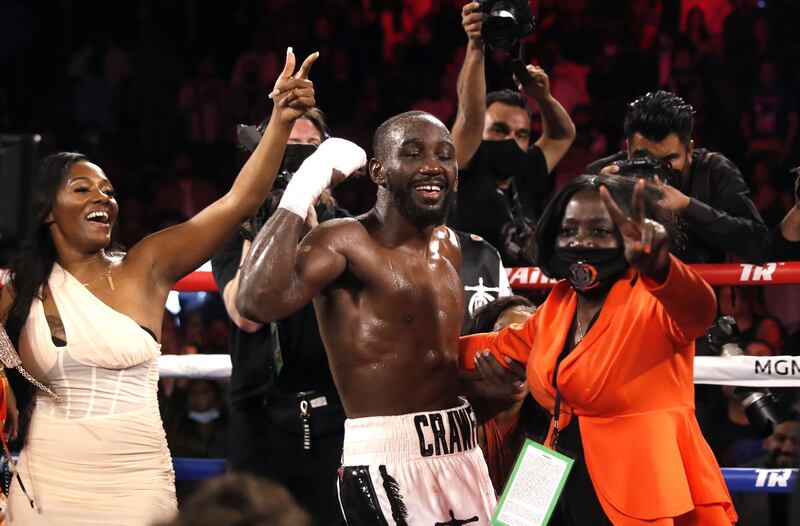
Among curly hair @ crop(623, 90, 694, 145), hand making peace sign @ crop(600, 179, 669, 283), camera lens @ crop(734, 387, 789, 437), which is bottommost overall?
camera lens @ crop(734, 387, 789, 437)

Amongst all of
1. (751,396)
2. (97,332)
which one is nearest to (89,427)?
(97,332)

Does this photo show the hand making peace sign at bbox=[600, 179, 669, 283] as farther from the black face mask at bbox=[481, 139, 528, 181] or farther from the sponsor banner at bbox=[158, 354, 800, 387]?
the black face mask at bbox=[481, 139, 528, 181]

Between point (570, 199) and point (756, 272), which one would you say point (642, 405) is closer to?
point (570, 199)

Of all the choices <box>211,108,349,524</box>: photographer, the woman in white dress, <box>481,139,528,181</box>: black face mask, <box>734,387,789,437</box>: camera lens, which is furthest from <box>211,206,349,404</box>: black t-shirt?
<box>734,387,789,437</box>: camera lens

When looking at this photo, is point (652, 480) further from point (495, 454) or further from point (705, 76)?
point (705, 76)

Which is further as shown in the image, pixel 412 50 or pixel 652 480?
A: pixel 412 50

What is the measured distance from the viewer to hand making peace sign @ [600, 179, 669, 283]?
214 centimetres

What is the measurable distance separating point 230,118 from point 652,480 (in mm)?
5325

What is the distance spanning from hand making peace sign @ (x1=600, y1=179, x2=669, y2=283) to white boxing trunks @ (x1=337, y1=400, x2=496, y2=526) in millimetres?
734

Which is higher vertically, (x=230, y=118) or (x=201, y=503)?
(x=230, y=118)

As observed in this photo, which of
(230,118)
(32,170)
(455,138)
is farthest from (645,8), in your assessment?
(32,170)

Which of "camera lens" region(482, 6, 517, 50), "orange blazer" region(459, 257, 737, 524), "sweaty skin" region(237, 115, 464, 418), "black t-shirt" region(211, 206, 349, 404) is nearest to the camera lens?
"orange blazer" region(459, 257, 737, 524)

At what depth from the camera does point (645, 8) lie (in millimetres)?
6758

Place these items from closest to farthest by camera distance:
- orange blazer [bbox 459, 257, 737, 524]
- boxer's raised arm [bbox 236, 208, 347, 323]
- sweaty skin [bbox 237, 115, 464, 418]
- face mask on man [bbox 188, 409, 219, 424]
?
1. orange blazer [bbox 459, 257, 737, 524]
2. boxer's raised arm [bbox 236, 208, 347, 323]
3. sweaty skin [bbox 237, 115, 464, 418]
4. face mask on man [bbox 188, 409, 219, 424]
